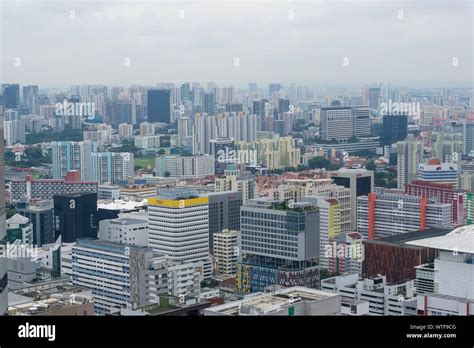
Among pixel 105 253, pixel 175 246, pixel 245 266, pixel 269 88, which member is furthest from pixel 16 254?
pixel 269 88

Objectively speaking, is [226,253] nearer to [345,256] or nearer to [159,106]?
[345,256]

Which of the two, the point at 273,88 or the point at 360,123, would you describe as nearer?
the point at 273,88

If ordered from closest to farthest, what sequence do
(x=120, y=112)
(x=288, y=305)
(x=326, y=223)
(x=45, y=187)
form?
(x=288, y=305)
(x=326, y=223)
(x=45, y=187)
(x=120, y=112)

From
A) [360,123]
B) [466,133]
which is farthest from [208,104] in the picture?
[466,133]

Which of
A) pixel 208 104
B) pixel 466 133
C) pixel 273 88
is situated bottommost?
pixel 466 133

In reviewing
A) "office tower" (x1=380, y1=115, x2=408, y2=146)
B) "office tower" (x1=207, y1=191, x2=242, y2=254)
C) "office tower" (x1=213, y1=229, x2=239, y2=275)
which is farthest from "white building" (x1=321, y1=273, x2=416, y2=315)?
"office tower" (x1=380, y1=115, x2=408, y2=146)
